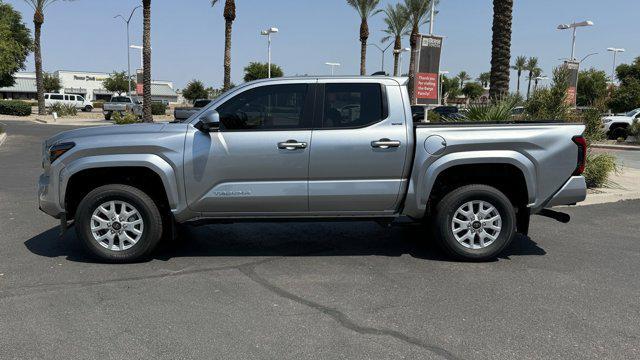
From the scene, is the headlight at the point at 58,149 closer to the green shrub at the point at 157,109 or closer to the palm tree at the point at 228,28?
the palm tree at the point at 228,28

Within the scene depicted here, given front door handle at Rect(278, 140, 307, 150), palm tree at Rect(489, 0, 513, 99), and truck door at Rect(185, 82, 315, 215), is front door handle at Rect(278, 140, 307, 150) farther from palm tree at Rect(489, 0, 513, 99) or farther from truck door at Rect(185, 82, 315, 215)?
palm tree at Rect(489, 0, 513, 99)

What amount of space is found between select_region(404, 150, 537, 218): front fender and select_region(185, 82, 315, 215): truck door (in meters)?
1.14

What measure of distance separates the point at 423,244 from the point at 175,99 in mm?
127710

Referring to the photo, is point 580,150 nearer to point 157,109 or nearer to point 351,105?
point 351,105

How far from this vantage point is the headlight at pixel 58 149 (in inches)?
208

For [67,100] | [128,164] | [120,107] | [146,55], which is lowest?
[128,164]

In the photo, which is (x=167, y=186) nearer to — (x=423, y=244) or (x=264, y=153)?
(x=264, y=153)

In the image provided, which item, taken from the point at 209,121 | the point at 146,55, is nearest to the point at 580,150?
the point at 209,121

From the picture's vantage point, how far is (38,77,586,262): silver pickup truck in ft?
17.3

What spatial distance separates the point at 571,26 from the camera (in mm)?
27781

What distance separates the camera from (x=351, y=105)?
5445 millimetres

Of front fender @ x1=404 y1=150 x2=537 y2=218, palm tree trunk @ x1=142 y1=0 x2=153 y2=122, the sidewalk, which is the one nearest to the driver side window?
front fender @ x1=404 y1=150 x2=537 y2=218

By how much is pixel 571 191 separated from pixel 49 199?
5.40m

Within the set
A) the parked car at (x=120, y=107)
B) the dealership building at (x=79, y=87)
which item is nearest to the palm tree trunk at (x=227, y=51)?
the parked car at (x=120, y=107)
